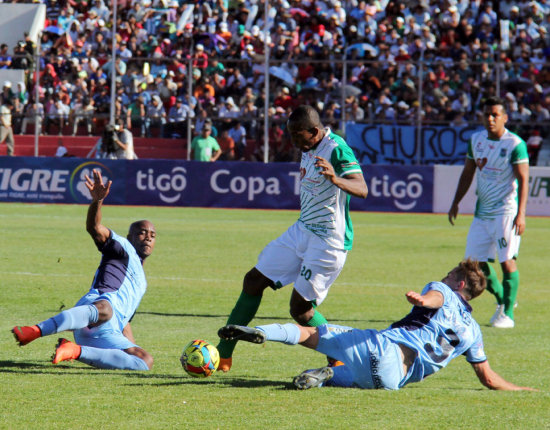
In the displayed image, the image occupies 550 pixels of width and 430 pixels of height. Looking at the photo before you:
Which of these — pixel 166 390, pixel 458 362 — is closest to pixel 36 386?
pixel 166 390

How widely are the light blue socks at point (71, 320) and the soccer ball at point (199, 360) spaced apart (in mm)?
802

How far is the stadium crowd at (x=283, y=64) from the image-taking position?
26203 mm

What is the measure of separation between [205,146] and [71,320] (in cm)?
1942

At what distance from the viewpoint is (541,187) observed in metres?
24.7

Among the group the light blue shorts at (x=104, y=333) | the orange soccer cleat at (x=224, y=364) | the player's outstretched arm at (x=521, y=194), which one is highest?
the player's outstretched arm at (x=521, y=194)

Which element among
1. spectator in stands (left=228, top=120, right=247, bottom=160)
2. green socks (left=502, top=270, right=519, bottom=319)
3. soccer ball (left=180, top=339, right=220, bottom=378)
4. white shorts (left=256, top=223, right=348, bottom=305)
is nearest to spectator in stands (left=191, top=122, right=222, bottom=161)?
spectator in stands (left=228, top=120, right=247, bottom=160)

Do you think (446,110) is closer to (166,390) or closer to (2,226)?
(2,226)

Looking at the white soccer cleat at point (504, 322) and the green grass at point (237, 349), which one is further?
the white soccer cleat at point (504, 322)

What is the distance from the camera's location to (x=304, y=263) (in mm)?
6773

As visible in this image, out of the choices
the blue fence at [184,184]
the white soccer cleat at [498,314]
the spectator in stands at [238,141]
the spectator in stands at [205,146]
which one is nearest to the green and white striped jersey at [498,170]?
the white soccer cleat at [498,314]

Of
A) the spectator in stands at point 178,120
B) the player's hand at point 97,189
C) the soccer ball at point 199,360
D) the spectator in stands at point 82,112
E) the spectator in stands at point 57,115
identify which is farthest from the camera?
the spectator in stands at point 57,115

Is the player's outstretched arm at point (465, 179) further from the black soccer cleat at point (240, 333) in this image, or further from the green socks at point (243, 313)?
the black soccer cleat at point (240, 333)

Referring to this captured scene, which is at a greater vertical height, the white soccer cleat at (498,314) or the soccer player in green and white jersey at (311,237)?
the soccer player in green and white jersey at (311,237)

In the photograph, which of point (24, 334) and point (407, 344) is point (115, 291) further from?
point (407, 344)
